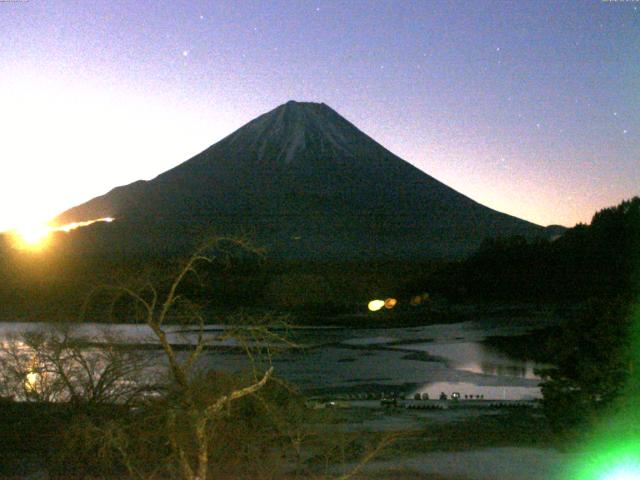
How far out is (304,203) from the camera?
326 ft

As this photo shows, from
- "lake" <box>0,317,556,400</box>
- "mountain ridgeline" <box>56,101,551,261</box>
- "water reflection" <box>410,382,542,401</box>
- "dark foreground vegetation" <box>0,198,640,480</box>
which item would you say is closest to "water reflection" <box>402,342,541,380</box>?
"lake" <box>0,317,556,400</box>

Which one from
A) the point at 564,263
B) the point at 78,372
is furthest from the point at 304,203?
the point at 78,372

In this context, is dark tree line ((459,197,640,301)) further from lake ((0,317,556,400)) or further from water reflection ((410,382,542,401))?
water reflection ((410,382,542,401))

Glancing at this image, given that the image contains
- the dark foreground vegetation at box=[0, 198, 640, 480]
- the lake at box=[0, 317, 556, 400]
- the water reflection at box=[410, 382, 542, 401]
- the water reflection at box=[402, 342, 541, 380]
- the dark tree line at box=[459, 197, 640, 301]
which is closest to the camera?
the dark foreground vegetation at box=[0, 198, 640, 480]

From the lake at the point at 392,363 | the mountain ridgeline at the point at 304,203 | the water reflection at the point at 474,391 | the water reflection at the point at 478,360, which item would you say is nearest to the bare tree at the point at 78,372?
Answer: the lake at the point at 392,363

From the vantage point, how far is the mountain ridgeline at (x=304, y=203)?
84000mm

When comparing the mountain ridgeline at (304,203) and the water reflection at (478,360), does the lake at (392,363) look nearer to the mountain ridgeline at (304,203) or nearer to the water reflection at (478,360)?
the water reflection at (478,360)

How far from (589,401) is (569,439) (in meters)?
0.71

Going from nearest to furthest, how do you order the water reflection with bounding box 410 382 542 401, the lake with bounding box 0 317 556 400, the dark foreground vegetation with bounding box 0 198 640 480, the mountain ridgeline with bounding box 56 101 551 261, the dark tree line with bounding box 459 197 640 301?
the dark foreground vegetation with bounding box 0 198 640 480
the water reflection with bounding box 410 382 542 401
the lake with bounding box 0 317 556 400
the dark tree line with bounding box 459 197 640 301
the mountain ridgeline with bounding box 56 101 551 261

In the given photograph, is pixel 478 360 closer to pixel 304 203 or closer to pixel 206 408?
pixel 206 408

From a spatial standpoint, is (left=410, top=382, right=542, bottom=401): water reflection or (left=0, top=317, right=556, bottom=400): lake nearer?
(left=410, top=382, right=542, bottom=401): water reflection

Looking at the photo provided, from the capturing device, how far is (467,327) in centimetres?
4241

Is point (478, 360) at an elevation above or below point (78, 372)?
below

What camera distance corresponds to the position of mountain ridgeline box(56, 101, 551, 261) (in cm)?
8400
